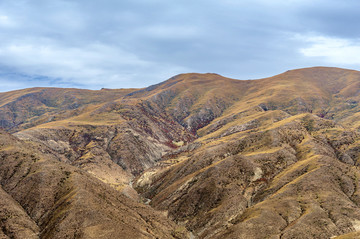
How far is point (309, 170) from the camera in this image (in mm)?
131125

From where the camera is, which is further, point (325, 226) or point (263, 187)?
point (263, 187)

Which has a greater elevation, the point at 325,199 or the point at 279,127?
the point at 279,127

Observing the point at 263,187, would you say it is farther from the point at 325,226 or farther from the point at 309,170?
the point at 325,226

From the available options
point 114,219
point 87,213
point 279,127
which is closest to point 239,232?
point 114,219

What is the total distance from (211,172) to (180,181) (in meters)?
23.6

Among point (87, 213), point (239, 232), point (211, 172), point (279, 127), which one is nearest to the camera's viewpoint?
point (87, 213)

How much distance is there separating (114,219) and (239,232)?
48.5 m

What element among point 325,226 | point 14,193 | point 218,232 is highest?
point 14,193

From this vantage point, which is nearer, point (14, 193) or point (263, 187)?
point (14, 193)

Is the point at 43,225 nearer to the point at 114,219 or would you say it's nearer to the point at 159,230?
the point at 114,219

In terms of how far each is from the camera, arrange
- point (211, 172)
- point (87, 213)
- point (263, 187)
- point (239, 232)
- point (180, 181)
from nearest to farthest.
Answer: point (87, 213)
point (239, 232)
point (263, 187)
point (211, 172)
point (180, 181)

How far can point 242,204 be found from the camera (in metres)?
125

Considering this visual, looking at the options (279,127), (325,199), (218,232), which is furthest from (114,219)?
(279,127)

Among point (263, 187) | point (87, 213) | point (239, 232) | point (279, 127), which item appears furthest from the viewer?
point (279, 127)
